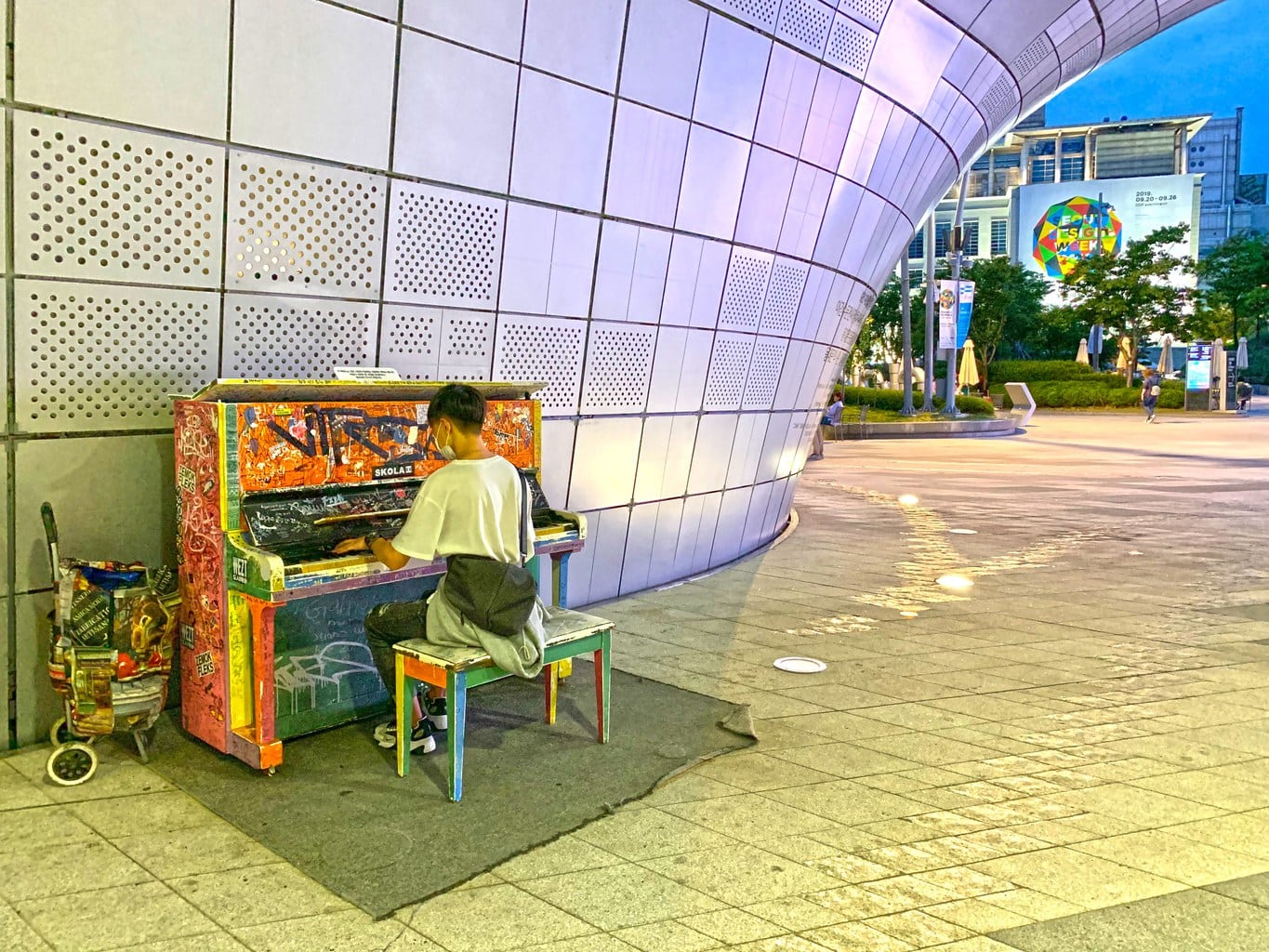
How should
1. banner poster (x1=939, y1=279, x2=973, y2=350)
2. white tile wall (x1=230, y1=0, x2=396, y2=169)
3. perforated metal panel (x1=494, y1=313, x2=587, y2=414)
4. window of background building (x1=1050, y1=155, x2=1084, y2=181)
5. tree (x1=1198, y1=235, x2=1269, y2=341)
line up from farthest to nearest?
window of background building (x1=1050, y1=155, x2=1084, y2=181), tree (x1=1198, y1=235, x2=1269, y2=341), banner poster (x1=939, y1=279, x2=973, y2=350), perforated metal panel (x1=494, y1=313, x2=587, y2=414), white tile wall (x1=230, y1=0, x2=396, y2=169)

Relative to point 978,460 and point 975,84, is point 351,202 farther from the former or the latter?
point 978,460

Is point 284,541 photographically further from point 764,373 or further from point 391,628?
point 764,373

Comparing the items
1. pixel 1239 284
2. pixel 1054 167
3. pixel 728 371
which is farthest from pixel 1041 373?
pixel 728 371

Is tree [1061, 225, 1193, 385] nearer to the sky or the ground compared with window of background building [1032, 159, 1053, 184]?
nearer to the ground

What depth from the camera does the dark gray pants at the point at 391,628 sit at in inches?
166

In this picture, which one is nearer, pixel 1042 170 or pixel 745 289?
pixel 745 289

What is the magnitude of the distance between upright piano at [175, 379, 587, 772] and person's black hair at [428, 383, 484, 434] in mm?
641

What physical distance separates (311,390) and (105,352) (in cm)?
91

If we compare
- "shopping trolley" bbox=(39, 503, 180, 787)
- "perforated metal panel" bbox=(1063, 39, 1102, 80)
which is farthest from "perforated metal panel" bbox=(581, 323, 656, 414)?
"perforated metal panel" bbox=(1063, 39, 1102, 80)

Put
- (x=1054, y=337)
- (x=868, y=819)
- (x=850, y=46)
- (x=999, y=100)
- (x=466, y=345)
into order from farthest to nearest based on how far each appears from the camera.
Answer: (x=1054, y=337)
(x=999, y=100)
(x=850, y=46)
(x=466, y=345)
(x=868, y=819)

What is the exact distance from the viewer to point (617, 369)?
279 inches

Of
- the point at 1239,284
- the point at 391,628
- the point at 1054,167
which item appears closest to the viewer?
the point at 391,628

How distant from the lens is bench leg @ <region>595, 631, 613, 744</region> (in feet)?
15.0

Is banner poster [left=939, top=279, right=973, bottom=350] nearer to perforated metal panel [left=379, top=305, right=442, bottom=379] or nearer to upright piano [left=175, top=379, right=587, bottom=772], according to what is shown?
perforated metal panel [left=379, top=305, right=442, bottom=379]
